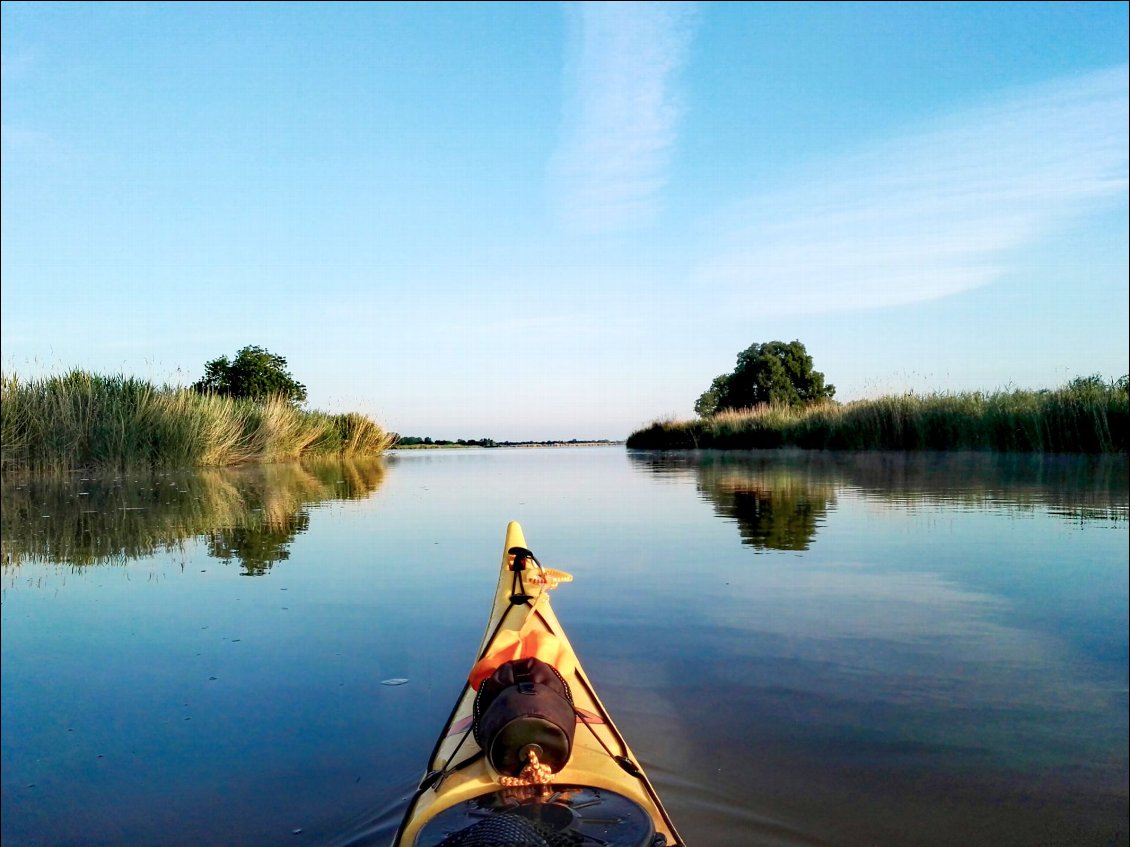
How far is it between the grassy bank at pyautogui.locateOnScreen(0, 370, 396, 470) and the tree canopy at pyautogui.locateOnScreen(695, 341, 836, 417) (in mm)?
28286

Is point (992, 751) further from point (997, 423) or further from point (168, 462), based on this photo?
point (168, 462)

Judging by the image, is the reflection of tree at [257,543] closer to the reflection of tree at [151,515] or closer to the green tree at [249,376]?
the reflection of tree at [151,515]

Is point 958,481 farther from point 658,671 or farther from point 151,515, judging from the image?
point 151,515

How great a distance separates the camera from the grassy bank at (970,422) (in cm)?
1546

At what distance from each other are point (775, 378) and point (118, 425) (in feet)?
113

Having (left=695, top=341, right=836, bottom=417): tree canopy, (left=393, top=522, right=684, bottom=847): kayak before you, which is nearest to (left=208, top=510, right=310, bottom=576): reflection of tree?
(left=393, top=522, right=684, bottom=847): kayak

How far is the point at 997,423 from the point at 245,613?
17.4m

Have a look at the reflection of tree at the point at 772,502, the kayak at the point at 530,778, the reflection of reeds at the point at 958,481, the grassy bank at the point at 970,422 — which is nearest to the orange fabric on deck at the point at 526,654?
the kayak at the point at 530,778

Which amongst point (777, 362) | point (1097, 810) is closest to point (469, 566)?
point (1097, 810)

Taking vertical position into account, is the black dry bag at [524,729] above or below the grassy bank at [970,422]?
below

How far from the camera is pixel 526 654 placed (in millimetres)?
2775

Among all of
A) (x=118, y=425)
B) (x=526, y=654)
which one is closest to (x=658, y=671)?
(x=526, y=654)

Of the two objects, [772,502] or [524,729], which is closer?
[524,729]

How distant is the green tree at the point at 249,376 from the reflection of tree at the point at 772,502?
18.0m
